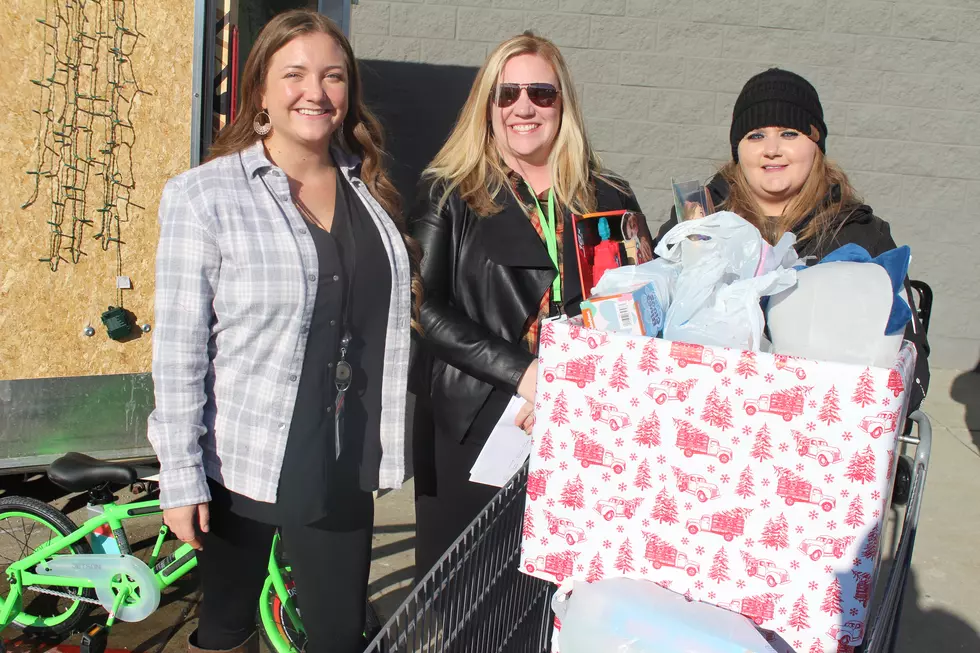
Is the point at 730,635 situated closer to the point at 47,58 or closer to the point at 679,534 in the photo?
the point at 679,534

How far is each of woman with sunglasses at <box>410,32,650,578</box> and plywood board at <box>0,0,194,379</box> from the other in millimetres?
1692

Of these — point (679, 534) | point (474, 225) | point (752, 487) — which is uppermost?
point (474, 225)

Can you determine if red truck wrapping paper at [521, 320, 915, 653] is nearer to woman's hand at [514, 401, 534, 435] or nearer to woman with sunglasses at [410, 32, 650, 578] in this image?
woman's hand at [514, 401, 534, 435]

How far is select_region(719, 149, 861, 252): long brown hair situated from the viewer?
212 cm

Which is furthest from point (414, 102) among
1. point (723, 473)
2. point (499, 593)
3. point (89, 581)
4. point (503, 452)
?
point (723, 473)

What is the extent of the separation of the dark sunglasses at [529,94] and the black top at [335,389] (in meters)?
0.52

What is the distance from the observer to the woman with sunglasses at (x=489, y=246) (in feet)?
7.40

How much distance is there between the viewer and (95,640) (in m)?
2.87

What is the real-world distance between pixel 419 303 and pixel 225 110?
2130 millimetres

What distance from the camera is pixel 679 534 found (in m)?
1.45

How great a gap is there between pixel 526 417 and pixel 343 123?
0.99 m

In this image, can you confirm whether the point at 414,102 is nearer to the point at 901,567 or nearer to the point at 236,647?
the point at 236,647

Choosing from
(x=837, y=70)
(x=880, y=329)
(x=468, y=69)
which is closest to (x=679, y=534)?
(x=880, y=329)

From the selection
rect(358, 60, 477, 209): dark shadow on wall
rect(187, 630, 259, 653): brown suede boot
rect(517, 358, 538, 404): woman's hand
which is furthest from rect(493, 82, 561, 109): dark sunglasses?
rect(358, 60, 477, 209): dark shadow on wall
